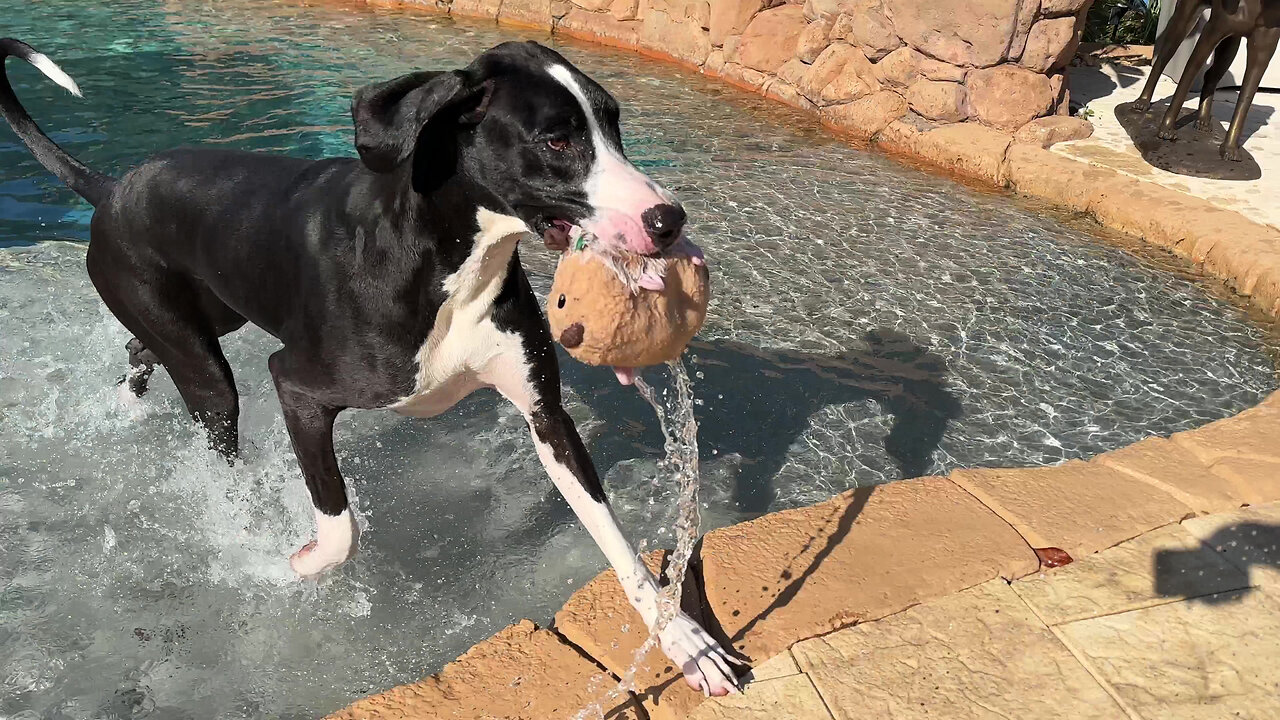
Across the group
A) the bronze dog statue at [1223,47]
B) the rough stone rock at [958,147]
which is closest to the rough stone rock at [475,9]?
the rough stone rock at [958,147]

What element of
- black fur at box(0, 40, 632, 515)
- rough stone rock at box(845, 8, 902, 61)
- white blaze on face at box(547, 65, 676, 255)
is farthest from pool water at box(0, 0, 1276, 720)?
rough stone rock at box(845, 8, 902, 61)

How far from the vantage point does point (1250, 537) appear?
2.82 meters

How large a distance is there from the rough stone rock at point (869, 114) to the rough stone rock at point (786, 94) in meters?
0.44

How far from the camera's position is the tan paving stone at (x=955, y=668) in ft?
7.44

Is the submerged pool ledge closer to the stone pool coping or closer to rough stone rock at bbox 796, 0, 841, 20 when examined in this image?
the stone pool coping

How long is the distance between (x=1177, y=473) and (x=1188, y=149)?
16.1ft

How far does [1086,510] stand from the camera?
291 centimetres

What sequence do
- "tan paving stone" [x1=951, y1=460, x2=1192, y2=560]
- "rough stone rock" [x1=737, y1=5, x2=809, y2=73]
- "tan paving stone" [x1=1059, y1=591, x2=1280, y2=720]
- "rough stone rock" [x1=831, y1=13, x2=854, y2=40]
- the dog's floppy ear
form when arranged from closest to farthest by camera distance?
the dog's floppy ear, "tan paving stone" [x1=1059, y1=591, x2=1280, y2=720], "tan paving stone" [x1=951, y1=460, x2=1192, y2=560], "rough stone rock" [x1=831, y1=13, x2=854, y2=40], "rough stone rock" [x1=737, y1=5, x2=809, y2=73]

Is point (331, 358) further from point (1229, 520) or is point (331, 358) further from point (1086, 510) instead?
point (1229, 520)

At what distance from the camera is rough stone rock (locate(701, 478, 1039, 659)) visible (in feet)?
8.30

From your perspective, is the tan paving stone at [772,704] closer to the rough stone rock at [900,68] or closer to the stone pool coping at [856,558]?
the stone pool coping at [856,558]

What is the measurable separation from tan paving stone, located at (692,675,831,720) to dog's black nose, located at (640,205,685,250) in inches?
40.7

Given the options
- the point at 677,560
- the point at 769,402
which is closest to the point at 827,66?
the point at 769,402

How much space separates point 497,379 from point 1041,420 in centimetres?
258
